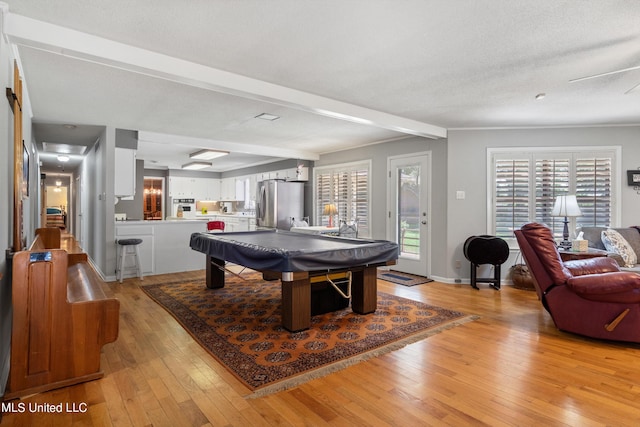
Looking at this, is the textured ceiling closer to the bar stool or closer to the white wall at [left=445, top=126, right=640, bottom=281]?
the white wall at [left=445, top=126, right=640, bottom=281]

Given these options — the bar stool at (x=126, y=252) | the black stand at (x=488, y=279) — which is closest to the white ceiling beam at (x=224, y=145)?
the bar stool at (x=126, y=252)

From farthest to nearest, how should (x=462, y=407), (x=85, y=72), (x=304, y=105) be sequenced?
(x=304, y=105)
(x=85, y=72)
(x=462, y=407)

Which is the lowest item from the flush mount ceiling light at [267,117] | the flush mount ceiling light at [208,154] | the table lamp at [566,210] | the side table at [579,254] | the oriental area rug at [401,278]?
the oriental area rug at [401,278]

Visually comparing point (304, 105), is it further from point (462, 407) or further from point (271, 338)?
point (462, 407)

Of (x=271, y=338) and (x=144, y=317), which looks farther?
(x=144, y=317)

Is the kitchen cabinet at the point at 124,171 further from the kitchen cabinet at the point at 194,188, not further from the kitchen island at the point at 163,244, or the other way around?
the kitchen cabinet at the point at 194,188

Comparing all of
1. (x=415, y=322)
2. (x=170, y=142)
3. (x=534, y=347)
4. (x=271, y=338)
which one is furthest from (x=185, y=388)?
(x=170, y=142)

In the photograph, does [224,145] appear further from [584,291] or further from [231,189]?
[584,291]

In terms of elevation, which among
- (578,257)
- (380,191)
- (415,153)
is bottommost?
(578,257)

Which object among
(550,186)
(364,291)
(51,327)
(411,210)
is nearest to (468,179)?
(411,210)

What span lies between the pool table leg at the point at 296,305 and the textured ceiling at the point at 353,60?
6.14 feet

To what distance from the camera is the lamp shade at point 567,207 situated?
A: 4520 millimetres

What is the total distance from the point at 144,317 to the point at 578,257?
4.98m

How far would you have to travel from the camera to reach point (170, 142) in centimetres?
597
